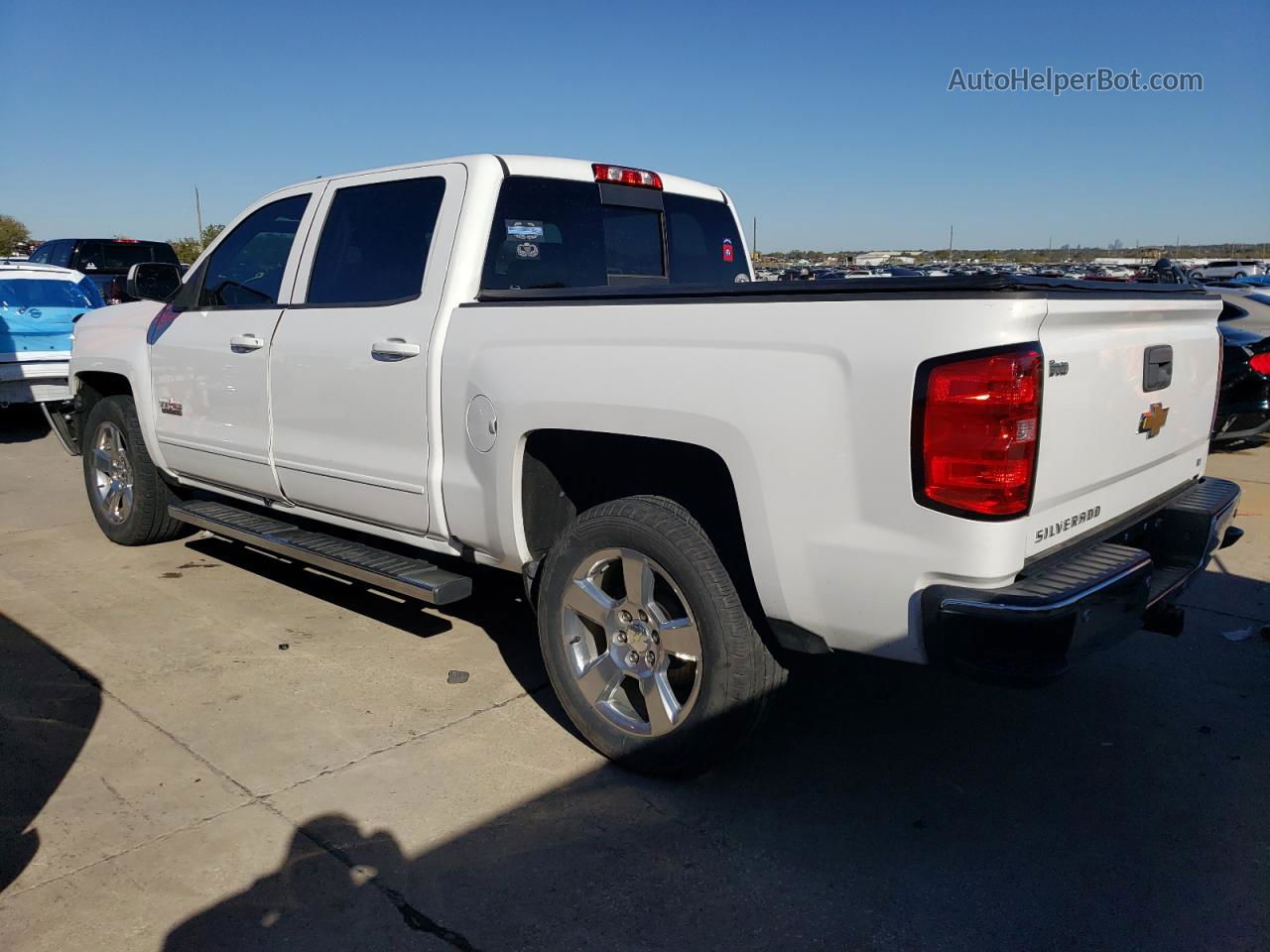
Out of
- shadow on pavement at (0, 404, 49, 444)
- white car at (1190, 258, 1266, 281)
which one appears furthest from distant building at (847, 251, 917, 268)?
shadow on pavement at (0, 404, 49, 444)

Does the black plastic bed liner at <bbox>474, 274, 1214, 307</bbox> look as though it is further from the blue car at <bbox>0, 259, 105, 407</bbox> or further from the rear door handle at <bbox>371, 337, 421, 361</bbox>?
the blue car at <bbox>0, 259, 105, 407</bbox>

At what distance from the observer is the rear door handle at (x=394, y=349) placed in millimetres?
3961

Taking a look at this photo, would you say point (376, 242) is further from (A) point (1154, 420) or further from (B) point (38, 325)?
(B) point (38, 325)

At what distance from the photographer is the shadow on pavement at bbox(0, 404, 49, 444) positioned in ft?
36.5

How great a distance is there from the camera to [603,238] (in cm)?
466

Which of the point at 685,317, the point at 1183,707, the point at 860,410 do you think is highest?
the point at 685,317

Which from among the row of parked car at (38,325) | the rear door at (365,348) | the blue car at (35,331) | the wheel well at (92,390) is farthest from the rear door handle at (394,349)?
the blue car at (35,331)

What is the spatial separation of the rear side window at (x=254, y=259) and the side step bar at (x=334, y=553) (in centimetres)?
107

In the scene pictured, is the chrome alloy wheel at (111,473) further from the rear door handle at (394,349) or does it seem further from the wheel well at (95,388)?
the rear door handle at (394,349)

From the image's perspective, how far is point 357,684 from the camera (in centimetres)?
436

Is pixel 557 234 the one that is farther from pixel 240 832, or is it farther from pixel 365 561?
pixel 240 832

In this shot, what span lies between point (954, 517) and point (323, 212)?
129 inches

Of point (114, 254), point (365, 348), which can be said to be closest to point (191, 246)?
point (114, 254)

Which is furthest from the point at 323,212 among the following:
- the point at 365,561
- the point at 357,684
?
the point at 357,684
